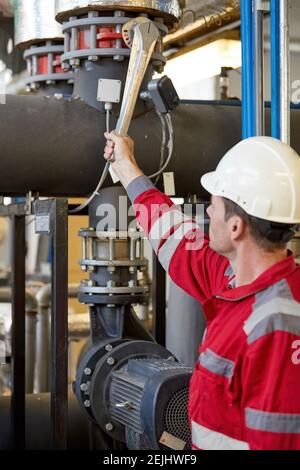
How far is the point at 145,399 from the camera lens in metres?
1.80

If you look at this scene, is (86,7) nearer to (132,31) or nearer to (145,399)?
(132,31)

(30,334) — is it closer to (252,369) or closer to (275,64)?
(275,64)

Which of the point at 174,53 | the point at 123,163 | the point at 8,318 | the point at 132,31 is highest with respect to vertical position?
the point at 174,53

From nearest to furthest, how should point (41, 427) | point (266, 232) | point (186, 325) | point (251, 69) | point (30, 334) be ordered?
1. point (266, 232)
2. point (251, 69)
3. point (186, 325)
4. point (41, 427)
5. point (30, 334)

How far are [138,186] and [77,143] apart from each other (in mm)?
262

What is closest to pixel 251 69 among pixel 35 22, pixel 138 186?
pixel 138 186

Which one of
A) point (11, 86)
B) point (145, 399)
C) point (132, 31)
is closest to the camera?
point (145, 399)

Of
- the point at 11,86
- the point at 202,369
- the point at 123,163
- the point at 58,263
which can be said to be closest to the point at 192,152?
the point at 123,163

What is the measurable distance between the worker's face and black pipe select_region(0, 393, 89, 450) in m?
1.09

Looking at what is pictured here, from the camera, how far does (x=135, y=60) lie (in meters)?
1.87

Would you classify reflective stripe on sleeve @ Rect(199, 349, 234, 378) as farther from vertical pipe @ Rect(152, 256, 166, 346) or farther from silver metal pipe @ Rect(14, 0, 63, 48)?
silver metal pipe @ Rect(14, 0, 63, 48)

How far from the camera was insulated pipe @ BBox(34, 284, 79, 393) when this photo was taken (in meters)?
3.85

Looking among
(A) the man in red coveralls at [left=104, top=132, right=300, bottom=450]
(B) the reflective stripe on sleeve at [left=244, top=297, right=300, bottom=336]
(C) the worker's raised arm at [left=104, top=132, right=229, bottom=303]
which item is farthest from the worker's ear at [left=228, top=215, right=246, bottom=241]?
(C) the worker's raised arm at [left=104, top=132, right=229, bottom=303]
